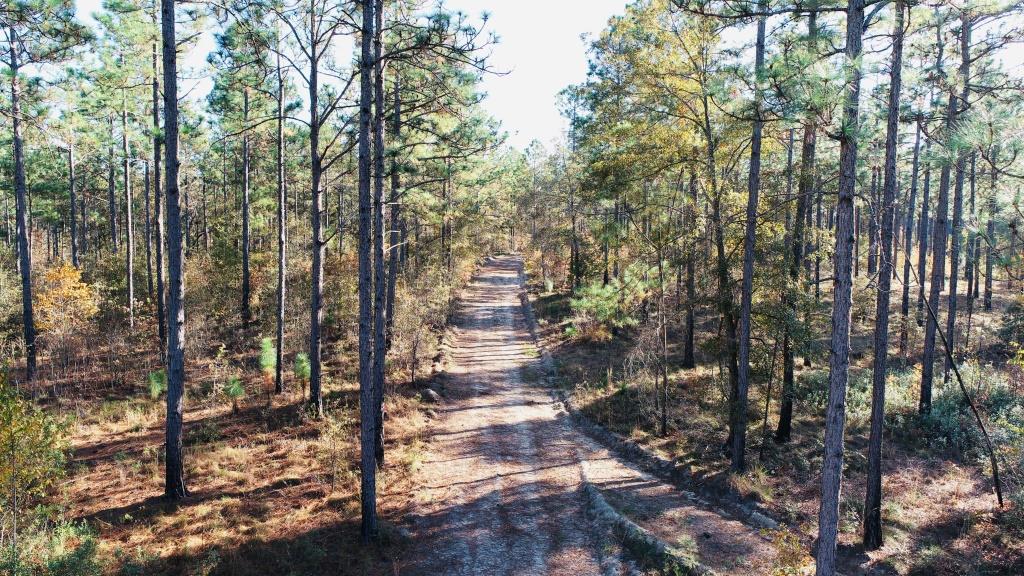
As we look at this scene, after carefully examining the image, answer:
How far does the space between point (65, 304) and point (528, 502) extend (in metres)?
19.4

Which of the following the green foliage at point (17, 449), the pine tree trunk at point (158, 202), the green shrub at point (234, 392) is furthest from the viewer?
the green shrub at point (234, 392)

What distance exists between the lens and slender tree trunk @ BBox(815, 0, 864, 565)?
5.65 metres

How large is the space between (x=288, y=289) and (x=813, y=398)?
19.8m

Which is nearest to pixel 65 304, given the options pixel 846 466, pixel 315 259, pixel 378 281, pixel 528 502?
pixel 315 259

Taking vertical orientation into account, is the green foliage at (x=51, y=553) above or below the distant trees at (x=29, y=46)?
below

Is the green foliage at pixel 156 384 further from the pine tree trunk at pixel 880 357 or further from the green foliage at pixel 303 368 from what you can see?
the pine tree trunk at pixel 880 357

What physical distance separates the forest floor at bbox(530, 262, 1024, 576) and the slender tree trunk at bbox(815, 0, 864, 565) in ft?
2.49

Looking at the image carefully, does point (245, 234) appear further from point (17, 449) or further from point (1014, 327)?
point (1014, 327)

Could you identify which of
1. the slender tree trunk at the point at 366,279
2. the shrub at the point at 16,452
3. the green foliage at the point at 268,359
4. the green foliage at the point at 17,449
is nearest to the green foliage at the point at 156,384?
the green foliage at the point at 268,359

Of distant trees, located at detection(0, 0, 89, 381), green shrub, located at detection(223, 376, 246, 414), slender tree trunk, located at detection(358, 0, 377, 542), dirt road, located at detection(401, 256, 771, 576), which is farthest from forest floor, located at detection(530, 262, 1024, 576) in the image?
distant trees, located at detection(0, 0, 89, 381)

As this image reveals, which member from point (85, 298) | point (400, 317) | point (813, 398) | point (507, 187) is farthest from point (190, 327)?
point (507, 187)

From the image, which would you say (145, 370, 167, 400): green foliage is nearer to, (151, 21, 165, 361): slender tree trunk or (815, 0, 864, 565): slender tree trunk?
(151, 21, 165, 361): slender tree trunk

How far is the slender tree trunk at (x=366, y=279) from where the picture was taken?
326 inches

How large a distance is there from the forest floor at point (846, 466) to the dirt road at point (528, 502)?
4.19 feet
